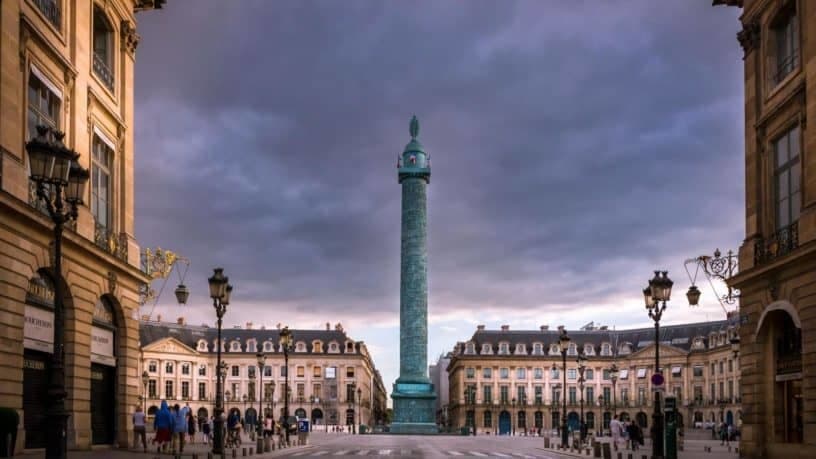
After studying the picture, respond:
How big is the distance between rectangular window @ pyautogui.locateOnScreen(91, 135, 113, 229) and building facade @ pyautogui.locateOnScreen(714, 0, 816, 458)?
20036 mm

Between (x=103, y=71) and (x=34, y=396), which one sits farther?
(x=103, y=71)

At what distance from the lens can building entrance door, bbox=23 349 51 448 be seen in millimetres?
25094

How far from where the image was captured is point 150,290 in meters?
40.0

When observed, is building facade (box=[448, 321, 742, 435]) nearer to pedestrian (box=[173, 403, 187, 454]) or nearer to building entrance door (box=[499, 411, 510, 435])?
building entrance door (box=[499, 411, 510, 435])

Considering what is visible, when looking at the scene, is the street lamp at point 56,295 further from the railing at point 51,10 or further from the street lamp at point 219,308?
the street lamp at point 219,308

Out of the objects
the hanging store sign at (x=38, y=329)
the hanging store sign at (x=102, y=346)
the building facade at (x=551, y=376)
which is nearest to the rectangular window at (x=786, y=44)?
the hanging store sign at (x=38, y=329)

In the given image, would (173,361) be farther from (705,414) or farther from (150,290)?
(150,290)

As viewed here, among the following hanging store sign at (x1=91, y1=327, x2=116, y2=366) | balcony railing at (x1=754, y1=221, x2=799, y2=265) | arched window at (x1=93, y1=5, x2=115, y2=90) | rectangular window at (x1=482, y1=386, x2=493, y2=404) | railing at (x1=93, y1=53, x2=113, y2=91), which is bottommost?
rectangular window at (x1=482, y1=386, x2=493, y2=404)

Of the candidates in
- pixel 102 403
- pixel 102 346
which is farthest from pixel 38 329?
pixel 102 403

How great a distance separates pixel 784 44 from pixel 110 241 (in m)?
21.6

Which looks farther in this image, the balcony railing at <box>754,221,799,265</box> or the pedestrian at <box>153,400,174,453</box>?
the pedestrian at <box>153,400,174,453</box>

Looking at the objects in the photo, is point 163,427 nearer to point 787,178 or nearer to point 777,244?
point 777,244


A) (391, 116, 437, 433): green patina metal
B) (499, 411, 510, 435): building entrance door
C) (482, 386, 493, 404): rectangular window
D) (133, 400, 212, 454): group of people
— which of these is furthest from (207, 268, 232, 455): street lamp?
(482, 386, 493, 404): rectangular window

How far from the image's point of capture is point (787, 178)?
30.5 meters
